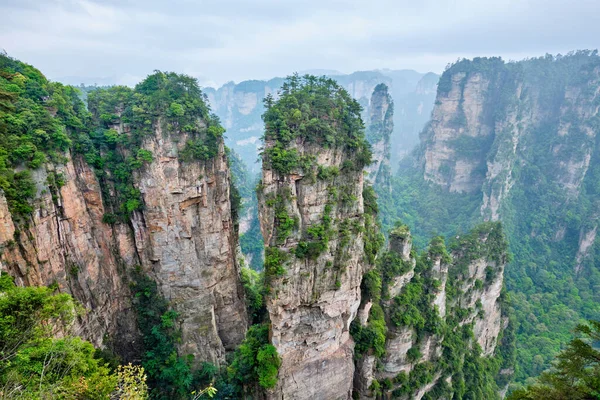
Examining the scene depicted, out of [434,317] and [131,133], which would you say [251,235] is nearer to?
[131,133]

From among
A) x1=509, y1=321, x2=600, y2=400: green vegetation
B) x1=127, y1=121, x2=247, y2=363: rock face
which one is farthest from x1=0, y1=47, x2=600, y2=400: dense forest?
x1=127, y1=121, x2=247, y2=363: rock face

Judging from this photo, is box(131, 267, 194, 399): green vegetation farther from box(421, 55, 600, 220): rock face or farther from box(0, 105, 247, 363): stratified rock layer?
box(421, 55, 600, 220): rock face

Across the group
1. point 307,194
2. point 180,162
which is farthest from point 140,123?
point 307,194

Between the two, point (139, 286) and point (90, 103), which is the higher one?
point (90, 103)

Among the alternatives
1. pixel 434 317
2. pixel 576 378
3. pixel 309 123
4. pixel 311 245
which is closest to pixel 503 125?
pixel 434 317

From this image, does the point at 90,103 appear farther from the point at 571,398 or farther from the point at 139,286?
the point at 571,398
